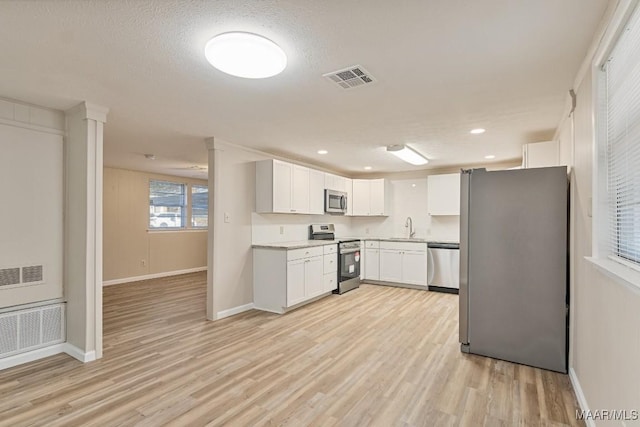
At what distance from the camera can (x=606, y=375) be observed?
1733 millimetres

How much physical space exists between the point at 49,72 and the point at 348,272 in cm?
475

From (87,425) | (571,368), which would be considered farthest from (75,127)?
(571,368)

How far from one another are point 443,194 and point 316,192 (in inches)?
94.6

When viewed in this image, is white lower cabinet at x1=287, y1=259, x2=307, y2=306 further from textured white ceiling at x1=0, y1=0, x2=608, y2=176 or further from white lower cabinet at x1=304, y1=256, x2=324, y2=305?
textured white ceiling at x1=0, y1=0, x2=608, y2=176

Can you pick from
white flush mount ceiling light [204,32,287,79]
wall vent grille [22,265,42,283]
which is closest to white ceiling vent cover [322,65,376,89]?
white flush mount ceiling light [204,32,287,79]

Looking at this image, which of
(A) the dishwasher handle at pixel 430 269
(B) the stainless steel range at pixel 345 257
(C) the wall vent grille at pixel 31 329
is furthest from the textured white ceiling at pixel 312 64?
(A) the dishwasher handle at pixel 430 269

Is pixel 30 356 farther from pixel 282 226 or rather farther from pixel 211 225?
pixel 282 226

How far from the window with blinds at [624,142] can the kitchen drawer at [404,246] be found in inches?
161

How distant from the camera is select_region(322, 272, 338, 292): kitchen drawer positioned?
17.4ft

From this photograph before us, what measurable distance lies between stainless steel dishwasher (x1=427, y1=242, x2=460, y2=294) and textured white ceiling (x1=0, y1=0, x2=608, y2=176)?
7.62 ft

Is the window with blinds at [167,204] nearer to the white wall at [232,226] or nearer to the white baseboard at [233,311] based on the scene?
the white wall at [232,226]

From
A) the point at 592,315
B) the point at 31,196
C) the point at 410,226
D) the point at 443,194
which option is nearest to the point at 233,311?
the point at 31,196

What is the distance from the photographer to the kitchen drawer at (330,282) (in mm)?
5316

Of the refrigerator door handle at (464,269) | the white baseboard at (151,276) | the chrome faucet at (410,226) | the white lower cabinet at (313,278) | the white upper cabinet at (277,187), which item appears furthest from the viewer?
the chrome faucet at (410,226)
